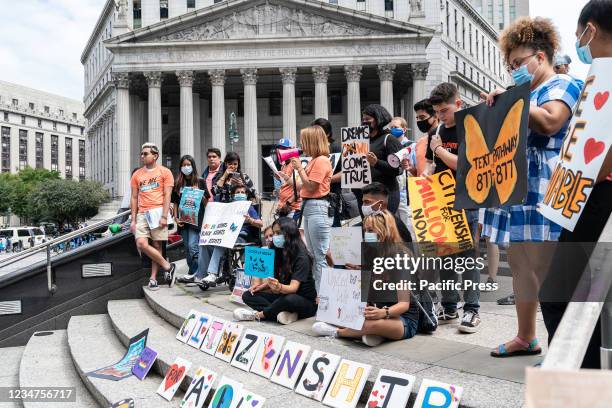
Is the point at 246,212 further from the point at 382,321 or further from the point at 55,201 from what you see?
the point at 55,201

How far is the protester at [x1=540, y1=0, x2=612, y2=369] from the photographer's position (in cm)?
251

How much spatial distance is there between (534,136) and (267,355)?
2.74 meters

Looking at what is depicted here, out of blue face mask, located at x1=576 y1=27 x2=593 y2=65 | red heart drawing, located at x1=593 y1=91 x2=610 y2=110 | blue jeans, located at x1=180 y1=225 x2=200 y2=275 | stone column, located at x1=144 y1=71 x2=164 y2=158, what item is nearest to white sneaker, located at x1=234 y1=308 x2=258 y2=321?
blue jeans, located at x1=180 y1=225 x2=200 y2=275

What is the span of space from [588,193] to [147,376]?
14.4 feet

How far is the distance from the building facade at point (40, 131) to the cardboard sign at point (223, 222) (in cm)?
11023

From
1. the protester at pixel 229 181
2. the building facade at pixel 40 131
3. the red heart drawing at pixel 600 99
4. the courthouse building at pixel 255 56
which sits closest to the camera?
the red heart drawing at pixel 600 99

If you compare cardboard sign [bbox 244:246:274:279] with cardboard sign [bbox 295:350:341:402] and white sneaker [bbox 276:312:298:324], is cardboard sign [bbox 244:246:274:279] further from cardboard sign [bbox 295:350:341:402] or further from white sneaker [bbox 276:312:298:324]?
cardboard sign [bbox 295:350:341:402]

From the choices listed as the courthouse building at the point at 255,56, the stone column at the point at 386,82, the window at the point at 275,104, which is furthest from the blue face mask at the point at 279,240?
the window at the point at 275,104

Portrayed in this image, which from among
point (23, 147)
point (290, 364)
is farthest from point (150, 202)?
point (23, 147)

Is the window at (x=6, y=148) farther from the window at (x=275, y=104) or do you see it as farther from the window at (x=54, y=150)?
the window at (x=275, y=104)

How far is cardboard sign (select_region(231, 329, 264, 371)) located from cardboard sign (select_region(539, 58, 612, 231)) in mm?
2901

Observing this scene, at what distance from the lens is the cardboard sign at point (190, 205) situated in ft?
28.8

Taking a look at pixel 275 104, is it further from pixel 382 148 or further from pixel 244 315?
pixel 244 315

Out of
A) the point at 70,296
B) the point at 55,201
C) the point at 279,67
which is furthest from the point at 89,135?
the point at 70,296
